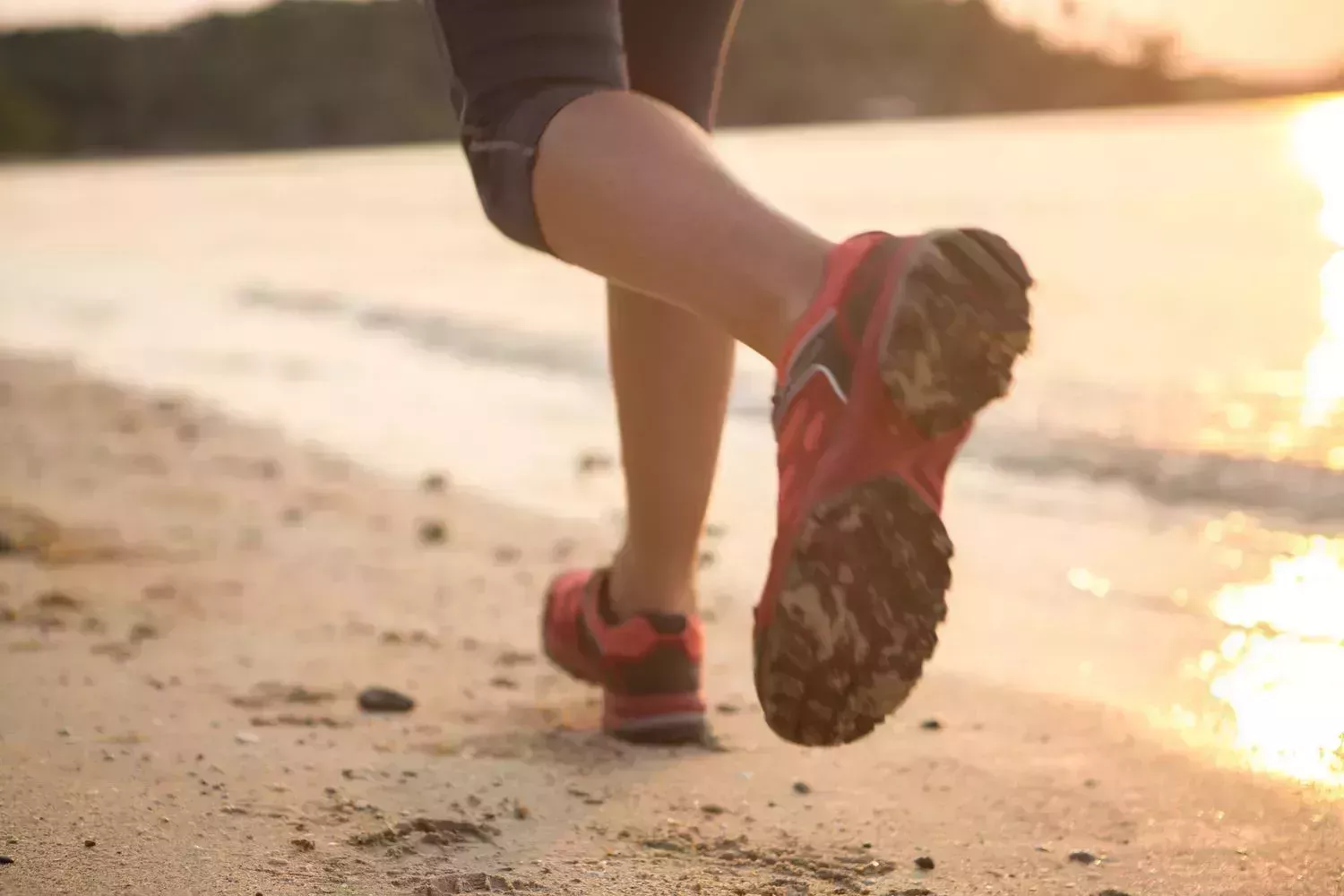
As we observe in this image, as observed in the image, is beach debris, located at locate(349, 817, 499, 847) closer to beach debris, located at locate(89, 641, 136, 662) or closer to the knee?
the knee

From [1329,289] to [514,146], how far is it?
6670mm

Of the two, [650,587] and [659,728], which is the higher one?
[650,587]

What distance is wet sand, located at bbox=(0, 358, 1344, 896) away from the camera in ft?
4.17

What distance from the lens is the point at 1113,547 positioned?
2.90m

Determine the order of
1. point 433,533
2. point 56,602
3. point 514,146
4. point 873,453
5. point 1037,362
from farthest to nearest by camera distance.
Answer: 1. point 1037,362
2. point 433,533
3. point 56,602
4. point 514,146
5. point 873,453

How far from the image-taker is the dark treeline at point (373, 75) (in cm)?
4866

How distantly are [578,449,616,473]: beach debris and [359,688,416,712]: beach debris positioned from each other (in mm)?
2017

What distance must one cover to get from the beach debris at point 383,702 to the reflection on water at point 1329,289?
3072 mm

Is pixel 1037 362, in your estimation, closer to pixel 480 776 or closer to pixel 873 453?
pixel 480 776

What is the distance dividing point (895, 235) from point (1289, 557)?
1.96m

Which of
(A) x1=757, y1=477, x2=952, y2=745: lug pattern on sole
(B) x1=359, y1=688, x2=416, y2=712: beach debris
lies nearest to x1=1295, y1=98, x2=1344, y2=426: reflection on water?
(B) x1=359, y1=688, x2=416, y2=712: beach debris

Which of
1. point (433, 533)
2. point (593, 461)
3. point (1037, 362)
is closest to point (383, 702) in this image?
point (433, 533)

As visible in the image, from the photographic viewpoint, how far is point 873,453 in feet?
3.58

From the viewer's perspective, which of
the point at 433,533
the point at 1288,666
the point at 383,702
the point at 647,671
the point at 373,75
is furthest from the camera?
the point at 373,75
